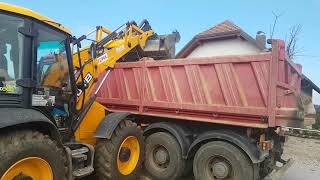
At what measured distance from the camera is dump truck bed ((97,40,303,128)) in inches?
231

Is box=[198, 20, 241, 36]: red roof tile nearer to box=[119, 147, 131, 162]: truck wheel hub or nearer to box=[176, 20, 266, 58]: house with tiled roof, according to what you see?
box=[176, 20, 266, 58]: house with tiled roof

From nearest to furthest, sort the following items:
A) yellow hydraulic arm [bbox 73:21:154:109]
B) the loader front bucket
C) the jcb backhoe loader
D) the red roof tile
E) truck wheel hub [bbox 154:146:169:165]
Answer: the jcb backhoe loader → yellow hydraulic arm [bbox 73:21:154:109] → truck wheel hub [bbox 154:146:169:165] → the loader front bucket → the red roof tile

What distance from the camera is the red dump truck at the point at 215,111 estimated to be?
589 centimetres

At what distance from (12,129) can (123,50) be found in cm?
400

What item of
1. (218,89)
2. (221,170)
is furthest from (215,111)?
(221,170)

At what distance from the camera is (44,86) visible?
4.82 m

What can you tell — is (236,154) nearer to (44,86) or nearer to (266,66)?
(266,66)

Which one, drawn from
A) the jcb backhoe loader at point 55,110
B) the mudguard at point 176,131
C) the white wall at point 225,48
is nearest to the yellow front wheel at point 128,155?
the jcb backhoe loader at point 55,110

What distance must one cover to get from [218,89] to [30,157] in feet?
11.8

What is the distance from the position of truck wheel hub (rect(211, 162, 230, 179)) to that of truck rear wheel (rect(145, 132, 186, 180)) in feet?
2.46

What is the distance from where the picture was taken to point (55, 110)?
5223mm

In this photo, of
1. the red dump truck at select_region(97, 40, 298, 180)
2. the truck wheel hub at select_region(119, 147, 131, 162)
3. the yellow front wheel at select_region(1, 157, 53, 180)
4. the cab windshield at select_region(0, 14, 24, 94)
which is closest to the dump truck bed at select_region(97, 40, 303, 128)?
the red dump truck at select_region(97, 40, 298, 180)

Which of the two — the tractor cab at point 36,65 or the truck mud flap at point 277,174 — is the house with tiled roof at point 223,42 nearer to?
the truck mud flap at point 277,174

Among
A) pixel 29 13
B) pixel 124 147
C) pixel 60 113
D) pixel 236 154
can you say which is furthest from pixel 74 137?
pixel 236 154
